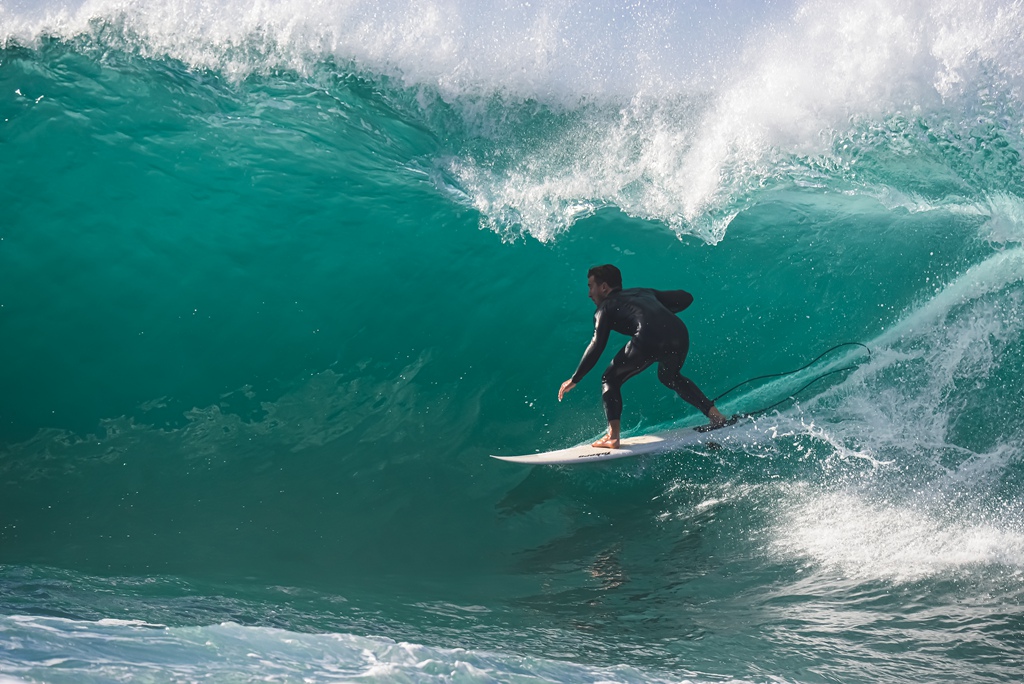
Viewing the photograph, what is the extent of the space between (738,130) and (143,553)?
5.46 metres

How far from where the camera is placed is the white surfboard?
523 centimetres

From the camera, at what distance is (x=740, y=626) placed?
158 inches

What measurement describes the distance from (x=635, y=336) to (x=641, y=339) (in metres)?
0.04

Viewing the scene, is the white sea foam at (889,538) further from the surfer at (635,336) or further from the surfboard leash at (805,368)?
the surfboard leash at (805,368)

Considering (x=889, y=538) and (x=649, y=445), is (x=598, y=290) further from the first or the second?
(x=889, y=538)

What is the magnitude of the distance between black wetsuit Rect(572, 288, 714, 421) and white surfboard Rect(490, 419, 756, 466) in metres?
0.25

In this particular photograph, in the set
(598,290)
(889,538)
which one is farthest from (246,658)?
(889,538)

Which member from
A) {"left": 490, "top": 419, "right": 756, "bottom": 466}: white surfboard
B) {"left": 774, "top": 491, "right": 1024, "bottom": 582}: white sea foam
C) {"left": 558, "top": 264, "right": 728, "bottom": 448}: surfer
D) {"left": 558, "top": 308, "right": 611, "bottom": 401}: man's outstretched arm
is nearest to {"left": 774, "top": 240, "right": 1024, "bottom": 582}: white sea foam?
{"left": 774, "top": 491, "right": 1024, "bottom": 582}: white sea foam

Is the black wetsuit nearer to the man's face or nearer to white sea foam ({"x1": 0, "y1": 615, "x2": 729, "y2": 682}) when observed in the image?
the man's face

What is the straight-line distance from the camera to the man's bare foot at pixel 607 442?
5.21 metres

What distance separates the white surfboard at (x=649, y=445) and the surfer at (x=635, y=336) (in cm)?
11

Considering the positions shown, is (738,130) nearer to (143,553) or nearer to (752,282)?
(752,282)

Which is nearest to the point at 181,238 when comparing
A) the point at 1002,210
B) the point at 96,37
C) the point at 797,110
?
the point at 96,37

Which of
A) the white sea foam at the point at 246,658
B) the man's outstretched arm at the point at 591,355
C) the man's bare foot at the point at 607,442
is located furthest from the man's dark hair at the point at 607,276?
the white sea foam at the point at 246,658
